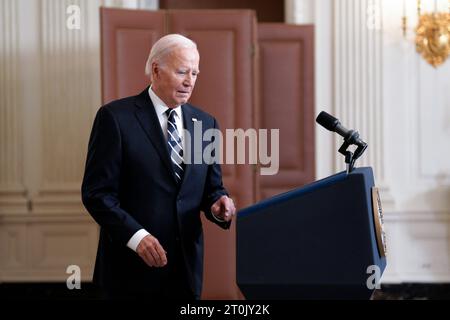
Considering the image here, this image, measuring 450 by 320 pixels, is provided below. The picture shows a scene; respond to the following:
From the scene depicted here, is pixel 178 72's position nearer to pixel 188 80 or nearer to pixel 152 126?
pixel 188 80

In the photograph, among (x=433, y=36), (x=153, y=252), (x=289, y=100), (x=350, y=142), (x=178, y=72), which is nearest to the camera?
(x=350, y=142)

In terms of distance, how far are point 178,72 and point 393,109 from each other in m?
3.56

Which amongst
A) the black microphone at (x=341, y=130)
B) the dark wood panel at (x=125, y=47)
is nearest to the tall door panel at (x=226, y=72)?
the dark wood panel at (x=125, y=47)

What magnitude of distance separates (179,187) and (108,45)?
8.74 feet

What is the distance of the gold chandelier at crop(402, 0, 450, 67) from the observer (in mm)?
5066

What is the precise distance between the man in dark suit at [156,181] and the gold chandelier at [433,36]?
11.6ft

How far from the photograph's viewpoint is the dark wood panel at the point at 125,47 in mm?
4449

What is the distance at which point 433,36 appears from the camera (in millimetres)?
5070

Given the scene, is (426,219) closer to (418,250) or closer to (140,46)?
(418,250)

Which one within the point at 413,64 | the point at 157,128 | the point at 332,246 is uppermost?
the point at 413,64

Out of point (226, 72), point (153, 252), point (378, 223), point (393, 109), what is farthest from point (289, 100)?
point (378, 223)

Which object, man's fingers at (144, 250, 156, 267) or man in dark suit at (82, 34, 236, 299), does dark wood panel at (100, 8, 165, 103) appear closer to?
man in dark suit at (82, 34, 236, 299)

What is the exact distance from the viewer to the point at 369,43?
204 inches
